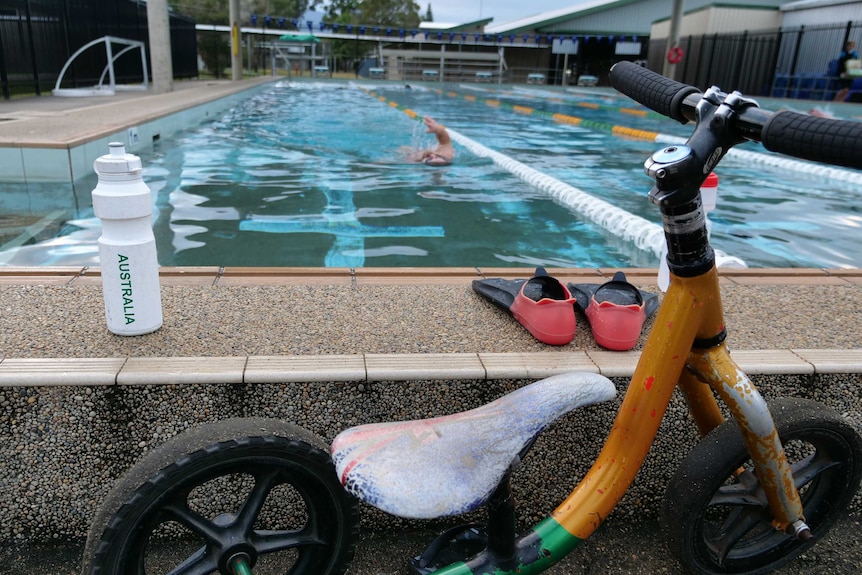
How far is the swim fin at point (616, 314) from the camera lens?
2145 mm

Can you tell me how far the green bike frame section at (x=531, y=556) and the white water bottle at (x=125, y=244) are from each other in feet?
4.19

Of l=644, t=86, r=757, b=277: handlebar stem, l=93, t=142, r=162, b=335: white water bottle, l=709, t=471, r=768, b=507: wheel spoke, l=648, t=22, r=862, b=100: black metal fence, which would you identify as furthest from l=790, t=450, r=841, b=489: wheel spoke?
l=648, t=22, r=862, b=100: black metal fence

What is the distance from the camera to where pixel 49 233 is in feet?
15.8

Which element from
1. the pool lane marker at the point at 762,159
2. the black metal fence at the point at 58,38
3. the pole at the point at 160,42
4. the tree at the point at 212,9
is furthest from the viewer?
the tree at the point at 212,9

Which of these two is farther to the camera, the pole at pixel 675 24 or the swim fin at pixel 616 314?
the pole at pixel 675 24

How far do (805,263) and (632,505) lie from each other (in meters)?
3.49

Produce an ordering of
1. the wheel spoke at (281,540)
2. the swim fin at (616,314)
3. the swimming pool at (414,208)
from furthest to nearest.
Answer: the swimming pool at (414,208), the swim fin at (616,314), the wheel spoke at (281,540)

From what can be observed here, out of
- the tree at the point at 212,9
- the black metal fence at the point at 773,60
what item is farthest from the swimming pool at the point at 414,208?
the tree at the point at 212,9

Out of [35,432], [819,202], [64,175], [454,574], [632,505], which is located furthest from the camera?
[819,202]

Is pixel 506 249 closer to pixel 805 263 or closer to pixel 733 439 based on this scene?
pixel 805 263

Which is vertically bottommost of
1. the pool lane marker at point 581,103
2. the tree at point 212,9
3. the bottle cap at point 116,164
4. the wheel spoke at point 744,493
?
the wheel spoke at point 744,493

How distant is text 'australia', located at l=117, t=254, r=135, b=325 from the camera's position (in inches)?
79.0

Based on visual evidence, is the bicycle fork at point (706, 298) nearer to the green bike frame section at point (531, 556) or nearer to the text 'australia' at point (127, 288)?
the green bike frame section at point (531, 556)

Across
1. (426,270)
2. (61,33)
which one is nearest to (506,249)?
(426,270)
